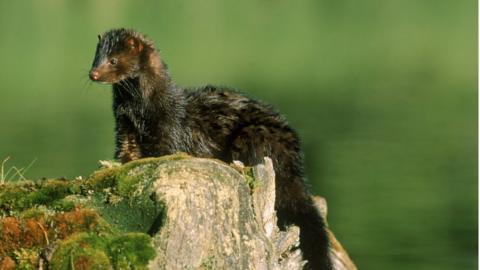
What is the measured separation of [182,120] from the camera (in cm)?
904

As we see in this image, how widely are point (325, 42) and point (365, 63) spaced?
19.1 ft

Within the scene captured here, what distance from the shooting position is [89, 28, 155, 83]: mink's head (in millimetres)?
8812

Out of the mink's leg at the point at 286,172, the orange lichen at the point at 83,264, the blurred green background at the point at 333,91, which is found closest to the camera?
the orange lichen at the point at 83,264

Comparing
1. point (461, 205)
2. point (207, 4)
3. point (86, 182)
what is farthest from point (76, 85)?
point (86, 182)

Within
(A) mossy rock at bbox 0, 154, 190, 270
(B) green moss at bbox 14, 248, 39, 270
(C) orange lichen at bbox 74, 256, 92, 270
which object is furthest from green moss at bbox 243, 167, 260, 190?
(B) green moss at bbox 14, 248, 39, 270

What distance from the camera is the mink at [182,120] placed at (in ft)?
28.6

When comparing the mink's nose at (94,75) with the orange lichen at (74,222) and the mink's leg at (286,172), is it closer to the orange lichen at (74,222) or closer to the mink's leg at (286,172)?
the mink's leg at (286,172)

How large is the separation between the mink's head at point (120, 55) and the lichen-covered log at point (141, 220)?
2.18 metres

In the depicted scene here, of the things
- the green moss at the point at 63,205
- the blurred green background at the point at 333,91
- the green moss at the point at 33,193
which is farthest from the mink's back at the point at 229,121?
the blurred green background at the point at 333,91

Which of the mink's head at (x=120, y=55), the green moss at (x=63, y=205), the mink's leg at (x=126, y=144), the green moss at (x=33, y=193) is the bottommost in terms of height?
the green moss at (x=63, y=205)

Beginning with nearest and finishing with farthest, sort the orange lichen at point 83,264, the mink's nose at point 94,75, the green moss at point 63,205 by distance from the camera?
the orange lichen at point 83,264 < the green moss at point 63,205 < the mink's nose at point 94,75

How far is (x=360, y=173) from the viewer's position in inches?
820

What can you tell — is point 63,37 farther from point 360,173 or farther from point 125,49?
point 125,49

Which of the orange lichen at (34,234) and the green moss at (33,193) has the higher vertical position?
the green moss at (33,193)
